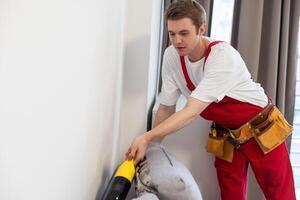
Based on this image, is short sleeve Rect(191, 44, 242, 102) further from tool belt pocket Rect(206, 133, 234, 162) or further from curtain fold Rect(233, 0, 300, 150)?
curtain fold Rect(233, 0, 300, 150)

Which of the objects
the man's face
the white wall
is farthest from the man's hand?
the man's face

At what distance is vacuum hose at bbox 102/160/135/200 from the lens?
119 centimetres

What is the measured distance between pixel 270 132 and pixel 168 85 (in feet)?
1.63

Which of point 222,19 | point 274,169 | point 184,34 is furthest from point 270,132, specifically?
point 222,19

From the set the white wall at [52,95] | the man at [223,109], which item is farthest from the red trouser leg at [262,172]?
the white wall at [52,95]

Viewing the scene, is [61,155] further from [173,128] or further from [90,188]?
[173,128]

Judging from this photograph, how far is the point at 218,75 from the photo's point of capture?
4.62ft

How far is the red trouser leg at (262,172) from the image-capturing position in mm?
1649

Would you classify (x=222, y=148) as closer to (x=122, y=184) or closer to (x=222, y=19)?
(x=122, y=184)

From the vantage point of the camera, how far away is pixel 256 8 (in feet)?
6.75

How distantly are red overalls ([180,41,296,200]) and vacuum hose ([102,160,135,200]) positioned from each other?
19.6 inches

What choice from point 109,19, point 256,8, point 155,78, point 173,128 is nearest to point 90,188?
point 173,128

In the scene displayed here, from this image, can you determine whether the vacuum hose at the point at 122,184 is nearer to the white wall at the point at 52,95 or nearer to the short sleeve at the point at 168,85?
the white wall at the point at 52,95

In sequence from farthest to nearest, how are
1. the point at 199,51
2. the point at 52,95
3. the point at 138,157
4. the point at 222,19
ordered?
1. the point at 222,19
2. the point at 199,51
3. the point at 138,157
4. the point at 52,95
